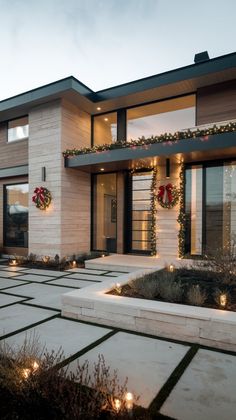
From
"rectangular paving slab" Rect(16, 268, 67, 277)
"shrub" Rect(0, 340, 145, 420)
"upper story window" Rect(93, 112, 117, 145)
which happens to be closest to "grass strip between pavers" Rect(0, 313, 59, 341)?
"shrub" Rect(0, 340, 145, 420)

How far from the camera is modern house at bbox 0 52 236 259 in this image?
8125mm

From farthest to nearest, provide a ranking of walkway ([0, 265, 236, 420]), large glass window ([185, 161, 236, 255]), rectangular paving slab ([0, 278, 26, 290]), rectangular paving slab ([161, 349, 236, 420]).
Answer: large glass window ([185, 161, 236, 255]) < rectangular paving slab ([0, 278, 26, 290]) < walkway ([0, 265, 236, 420]) < rectangular paving slab ([161, 349, 236, 420])

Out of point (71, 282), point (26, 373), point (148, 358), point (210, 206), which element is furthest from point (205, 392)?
point (210, 206)

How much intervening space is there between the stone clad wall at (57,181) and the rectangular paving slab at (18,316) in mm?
4523

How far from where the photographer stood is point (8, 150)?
1130 cm

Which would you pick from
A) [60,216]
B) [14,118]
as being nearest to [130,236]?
[60,216]

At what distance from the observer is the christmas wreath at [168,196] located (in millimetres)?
8867

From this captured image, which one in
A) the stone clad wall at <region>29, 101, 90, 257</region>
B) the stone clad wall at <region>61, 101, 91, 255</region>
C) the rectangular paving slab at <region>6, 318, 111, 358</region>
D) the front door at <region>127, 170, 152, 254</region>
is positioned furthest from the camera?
the front door at <region>127, 170, 152, 254</region>

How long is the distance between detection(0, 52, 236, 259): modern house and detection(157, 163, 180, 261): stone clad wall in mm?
33

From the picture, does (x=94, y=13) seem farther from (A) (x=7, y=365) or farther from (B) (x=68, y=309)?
(A) (x=7, y=365)

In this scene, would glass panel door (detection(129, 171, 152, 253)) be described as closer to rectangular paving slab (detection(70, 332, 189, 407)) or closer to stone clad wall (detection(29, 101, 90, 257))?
stone clad wall (detection(29, 101, 90, 257))

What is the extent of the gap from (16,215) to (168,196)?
6271mm

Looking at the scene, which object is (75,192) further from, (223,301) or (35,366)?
(35,366)

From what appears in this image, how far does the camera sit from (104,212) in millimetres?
10508
